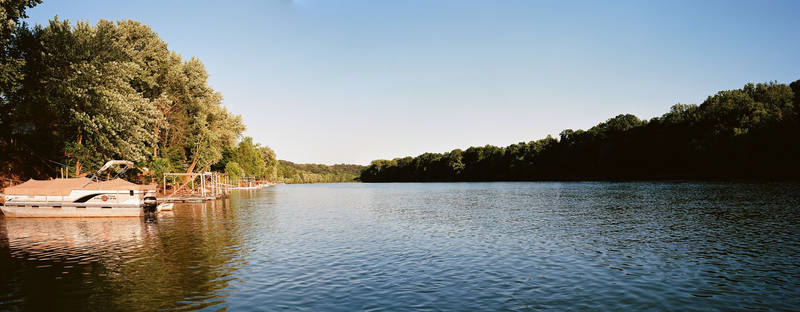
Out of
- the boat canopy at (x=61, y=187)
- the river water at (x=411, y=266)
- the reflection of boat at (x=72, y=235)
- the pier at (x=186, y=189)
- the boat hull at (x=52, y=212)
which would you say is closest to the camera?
the river water at (x=411, y=266)

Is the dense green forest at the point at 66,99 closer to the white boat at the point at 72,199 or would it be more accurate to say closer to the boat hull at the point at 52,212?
the white boat at the point at 72,199

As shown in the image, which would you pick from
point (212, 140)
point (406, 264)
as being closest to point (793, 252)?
point (406, 264)

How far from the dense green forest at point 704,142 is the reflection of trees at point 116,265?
109925mm

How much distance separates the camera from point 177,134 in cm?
7144

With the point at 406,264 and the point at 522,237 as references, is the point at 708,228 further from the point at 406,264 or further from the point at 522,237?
the point at 406,264

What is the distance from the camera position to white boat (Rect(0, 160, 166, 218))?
3788 cm

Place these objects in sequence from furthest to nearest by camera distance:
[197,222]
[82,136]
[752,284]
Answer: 1. [82,136]
2. [197,222]
3. [752,284]

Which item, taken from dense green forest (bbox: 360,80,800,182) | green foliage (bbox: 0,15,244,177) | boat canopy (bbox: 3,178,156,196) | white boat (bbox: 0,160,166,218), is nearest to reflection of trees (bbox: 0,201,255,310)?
white boat (bbox: 0,160,166,218)

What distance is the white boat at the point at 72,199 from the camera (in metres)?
37.9

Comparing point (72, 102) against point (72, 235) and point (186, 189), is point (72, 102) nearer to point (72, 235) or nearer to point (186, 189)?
point (72, 235)

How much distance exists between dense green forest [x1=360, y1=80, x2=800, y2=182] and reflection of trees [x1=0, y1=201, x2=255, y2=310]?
110m

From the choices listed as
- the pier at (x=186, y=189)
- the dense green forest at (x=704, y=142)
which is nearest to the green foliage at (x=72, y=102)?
the pier at (x=186, y=189)

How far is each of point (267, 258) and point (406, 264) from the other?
642 centimetres

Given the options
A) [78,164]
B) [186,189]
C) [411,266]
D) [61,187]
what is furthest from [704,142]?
[61,187]
